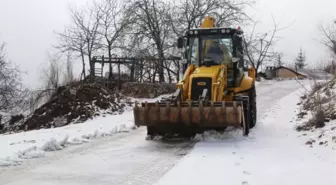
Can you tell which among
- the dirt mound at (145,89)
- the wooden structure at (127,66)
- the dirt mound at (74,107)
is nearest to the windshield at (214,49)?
Result: the dirt mound at (74,107)

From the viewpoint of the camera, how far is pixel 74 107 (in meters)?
18.8

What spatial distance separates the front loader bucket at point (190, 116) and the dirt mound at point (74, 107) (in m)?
8.39

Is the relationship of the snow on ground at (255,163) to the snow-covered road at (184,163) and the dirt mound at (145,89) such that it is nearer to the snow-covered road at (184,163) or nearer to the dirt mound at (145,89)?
the snow-covered road at (184,163)

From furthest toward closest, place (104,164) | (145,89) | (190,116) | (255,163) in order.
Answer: (145,89) < (190,116) < (104,164) < (255,163)

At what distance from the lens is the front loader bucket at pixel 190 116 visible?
9172 millimetres

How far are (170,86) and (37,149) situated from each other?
1692cm

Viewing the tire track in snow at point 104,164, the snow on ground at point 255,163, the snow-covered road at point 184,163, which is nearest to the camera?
the snow on ground at point 255,163

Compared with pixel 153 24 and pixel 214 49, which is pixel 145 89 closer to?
pixel 153 24

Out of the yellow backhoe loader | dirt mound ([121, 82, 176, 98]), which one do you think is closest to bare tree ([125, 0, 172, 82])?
dirt mound ([121, 82, 176, 98])

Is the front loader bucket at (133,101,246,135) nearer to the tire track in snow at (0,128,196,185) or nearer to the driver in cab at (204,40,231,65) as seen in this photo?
the tire track in snow at (0,128,196,185)

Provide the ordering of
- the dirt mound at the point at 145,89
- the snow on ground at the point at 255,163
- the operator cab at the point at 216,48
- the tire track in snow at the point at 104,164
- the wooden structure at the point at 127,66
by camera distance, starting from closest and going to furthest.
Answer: the snow on ground at the point at 255,163, the tire track in snow at the point at 104,164, the operator cab at the point at 216,48, the dirt mound at the point at 145,89, the wooden structure at the point at 127,66

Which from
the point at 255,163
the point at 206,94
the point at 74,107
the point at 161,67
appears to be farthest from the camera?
the point at 161,67

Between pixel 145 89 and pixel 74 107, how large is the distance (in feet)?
21.4

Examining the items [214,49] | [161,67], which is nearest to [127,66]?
[161,67]
